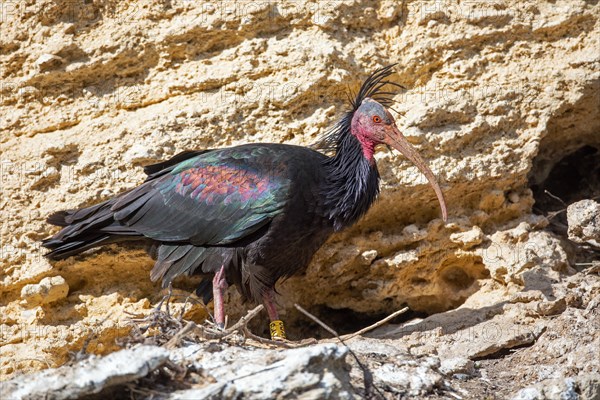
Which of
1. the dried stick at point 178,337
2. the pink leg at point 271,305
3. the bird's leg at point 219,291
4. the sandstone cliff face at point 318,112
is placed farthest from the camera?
the sandstone cliff face at point 318,112

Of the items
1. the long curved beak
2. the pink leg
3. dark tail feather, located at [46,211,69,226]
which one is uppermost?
the long curved beak

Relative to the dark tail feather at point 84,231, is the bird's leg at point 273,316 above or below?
below

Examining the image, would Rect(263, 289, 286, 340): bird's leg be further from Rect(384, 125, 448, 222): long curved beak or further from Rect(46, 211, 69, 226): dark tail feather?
Rect(46, 211, 69, 226): dark tail feather

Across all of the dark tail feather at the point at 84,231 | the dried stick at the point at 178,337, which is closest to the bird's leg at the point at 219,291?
the dark tail feather at the point at 84,231

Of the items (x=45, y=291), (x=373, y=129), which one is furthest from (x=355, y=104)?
(x=45, y=291)

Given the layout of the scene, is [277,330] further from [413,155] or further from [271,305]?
[413,155]

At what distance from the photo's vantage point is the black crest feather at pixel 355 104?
8.06 m

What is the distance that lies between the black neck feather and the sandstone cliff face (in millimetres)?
464

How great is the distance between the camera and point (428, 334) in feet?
26.0

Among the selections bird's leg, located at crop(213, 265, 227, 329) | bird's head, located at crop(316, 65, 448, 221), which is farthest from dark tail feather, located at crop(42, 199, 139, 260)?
bird's head, located at crop(316, 65, 448, 221)

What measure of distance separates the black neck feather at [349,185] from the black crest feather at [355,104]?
0.52 ft

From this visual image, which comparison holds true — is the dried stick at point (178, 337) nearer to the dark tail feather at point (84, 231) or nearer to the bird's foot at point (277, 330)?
the bird's foot at point (277, 330)

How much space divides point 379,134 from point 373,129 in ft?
0.21

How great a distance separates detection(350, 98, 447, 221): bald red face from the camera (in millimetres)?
7785
